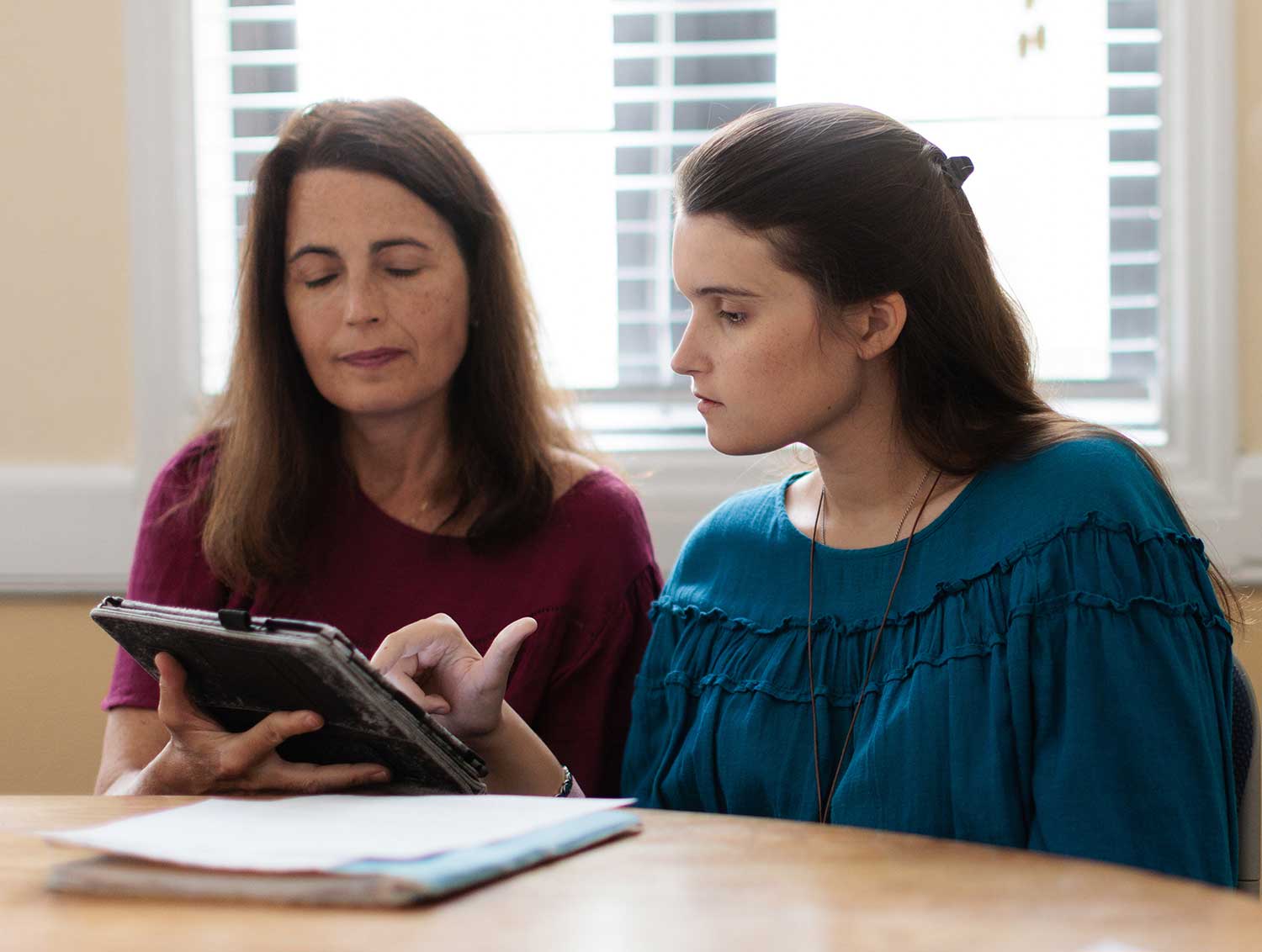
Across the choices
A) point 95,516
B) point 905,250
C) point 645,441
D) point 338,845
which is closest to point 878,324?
point 905,250

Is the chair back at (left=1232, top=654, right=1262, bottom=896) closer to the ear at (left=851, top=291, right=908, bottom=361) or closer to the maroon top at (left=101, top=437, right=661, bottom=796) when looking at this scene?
the ear at (left=851, top=291, right=908, bottom=361)

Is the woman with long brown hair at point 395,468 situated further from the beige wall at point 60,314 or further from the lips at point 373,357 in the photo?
the beige wall at point 60,314

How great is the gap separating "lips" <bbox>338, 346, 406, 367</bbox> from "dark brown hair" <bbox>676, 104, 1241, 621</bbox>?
0.47 m

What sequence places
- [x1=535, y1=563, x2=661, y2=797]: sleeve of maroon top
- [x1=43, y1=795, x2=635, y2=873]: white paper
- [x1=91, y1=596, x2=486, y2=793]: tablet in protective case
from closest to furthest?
[x1=43, y1=795, x2=635, y2=873]: white paper < [x1=91, y1=596, x2=486, y2=793]: tablet in protective case < [x1=535, y1=563, x2=661, y2=797]: sleeve of maroon top

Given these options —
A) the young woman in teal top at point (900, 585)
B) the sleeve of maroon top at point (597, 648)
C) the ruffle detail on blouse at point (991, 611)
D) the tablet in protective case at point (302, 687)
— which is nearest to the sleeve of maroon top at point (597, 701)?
the sleeve of maroon top at point (597, 648)

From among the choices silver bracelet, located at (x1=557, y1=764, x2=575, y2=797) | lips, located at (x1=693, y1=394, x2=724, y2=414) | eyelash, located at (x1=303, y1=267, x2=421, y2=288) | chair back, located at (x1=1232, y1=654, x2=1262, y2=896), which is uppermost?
eyelash, located at (x1=303, y1=267, x2=421, y2=288)

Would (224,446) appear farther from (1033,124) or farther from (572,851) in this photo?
(1033,124)

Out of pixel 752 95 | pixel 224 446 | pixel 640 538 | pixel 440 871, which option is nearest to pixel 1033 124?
pixel 752 95

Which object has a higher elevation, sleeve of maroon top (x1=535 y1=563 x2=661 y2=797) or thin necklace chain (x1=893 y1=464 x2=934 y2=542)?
thin necklace chain (x1=893 y1=464 x2=934 y2=542)

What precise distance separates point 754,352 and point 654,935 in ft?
2.39

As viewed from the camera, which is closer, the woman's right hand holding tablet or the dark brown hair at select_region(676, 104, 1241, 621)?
the woman's right hand holding tablet

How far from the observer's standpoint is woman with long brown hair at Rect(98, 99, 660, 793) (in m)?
1.75

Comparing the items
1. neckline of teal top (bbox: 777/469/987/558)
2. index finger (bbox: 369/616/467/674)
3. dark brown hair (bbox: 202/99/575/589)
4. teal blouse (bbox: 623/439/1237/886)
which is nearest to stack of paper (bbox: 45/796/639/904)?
index finger (bbox: 369/616/467/674)

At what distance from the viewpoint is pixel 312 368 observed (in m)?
1.81
